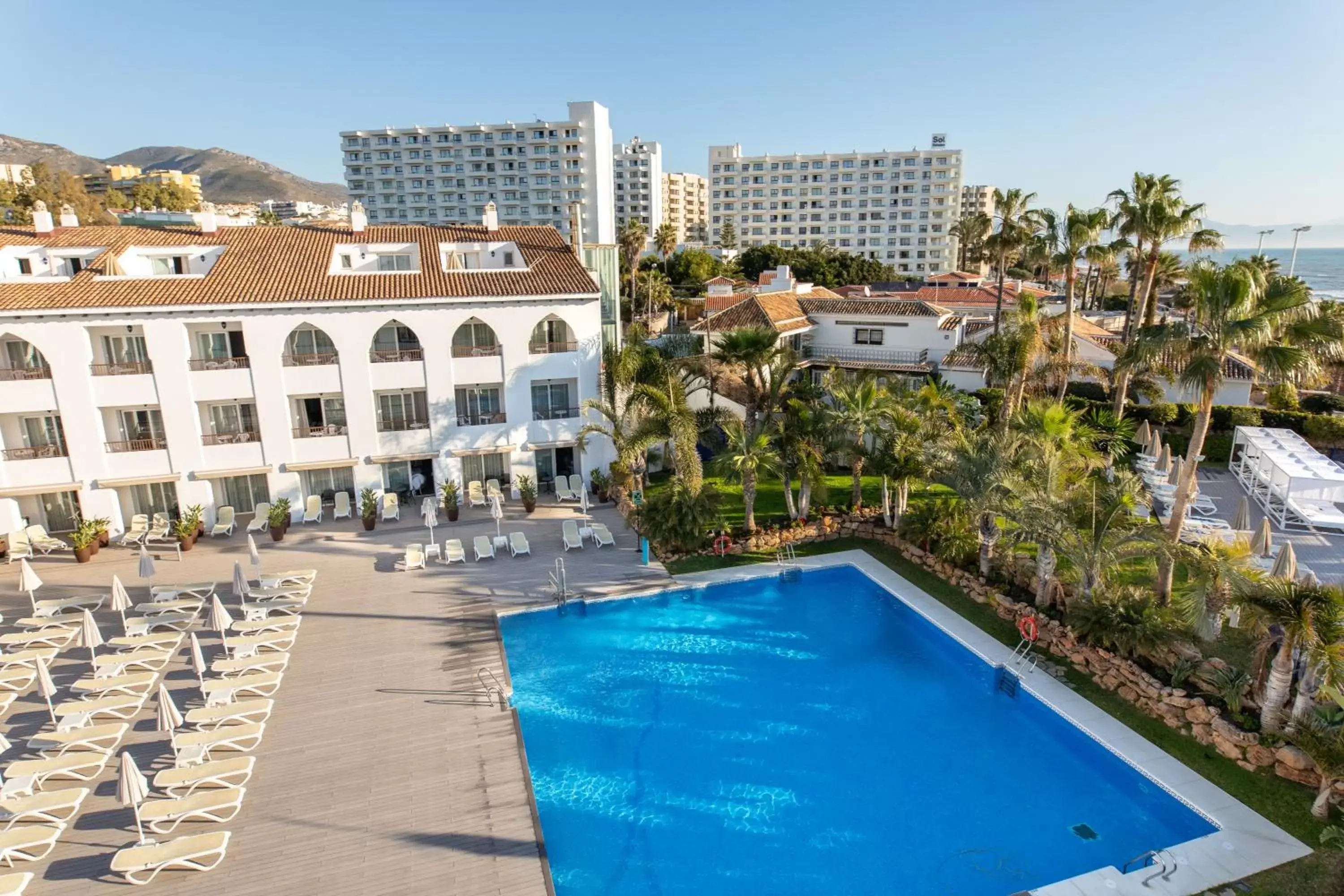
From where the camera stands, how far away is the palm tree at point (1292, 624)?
11664mm

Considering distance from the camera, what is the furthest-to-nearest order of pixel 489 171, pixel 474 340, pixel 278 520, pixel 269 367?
1. pixel 489 171
2. pixel 474 340
3. pixel 269 367
4. pixel 278 520

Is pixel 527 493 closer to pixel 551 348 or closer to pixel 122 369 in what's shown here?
pixel 551 348

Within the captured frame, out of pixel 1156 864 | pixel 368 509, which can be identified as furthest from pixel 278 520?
pixel 1156 864

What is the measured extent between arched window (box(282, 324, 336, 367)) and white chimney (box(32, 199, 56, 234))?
971 centimetres

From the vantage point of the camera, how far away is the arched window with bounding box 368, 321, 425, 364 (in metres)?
25.0

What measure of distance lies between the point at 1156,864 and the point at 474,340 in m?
23.2

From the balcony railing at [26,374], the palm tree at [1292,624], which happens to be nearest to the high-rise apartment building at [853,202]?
the balcony railing at [26,374]

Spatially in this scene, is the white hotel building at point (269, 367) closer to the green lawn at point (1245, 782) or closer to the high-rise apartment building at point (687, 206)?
the green lawn at point (1245, 782)

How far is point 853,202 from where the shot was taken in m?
121

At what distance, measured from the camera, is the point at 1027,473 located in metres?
17.5

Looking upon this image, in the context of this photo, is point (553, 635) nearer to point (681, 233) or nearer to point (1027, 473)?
point (1027, 473)

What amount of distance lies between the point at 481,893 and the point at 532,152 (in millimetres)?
105652

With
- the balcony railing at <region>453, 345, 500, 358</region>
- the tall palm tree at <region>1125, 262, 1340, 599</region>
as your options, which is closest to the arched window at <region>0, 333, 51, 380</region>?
the balcony railing at <region>453, 345, 500, 358</region>

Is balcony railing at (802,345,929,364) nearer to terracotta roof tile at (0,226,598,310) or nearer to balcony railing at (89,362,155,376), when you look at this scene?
terracotta roof tile at (0,226,598,310)
